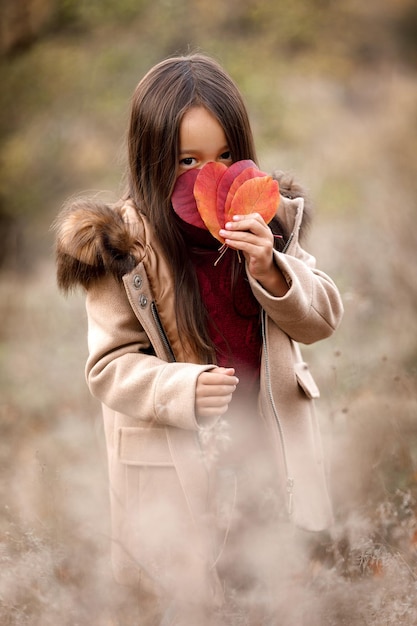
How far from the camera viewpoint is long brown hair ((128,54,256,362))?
63.1 inches

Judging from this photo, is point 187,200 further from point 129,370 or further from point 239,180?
point 129,370

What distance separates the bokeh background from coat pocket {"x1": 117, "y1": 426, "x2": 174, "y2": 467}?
228mm

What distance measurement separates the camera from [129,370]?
5.28ft

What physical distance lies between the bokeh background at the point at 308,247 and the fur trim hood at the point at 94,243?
0.73ft

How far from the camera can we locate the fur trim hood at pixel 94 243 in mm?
1580

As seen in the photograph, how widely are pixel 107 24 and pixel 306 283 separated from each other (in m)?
4.73

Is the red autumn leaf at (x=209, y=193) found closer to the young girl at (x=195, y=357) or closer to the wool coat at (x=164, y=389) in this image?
the young girl at (x=195, y=357)

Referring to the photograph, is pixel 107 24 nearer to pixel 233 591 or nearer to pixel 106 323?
pixel 106 323

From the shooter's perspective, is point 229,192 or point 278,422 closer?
point 229,192

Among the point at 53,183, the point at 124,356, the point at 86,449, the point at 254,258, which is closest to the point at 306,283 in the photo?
the point at 254,258

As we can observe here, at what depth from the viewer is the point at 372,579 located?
171 cm

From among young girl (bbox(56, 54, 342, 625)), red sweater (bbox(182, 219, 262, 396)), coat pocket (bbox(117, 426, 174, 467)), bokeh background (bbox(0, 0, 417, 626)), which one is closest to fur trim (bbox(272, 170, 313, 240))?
young girl (bbox(56, 54, 342, 625))

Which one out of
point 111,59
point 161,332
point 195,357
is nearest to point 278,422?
point 195,357

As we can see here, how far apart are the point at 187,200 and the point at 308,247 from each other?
9.21 feet
